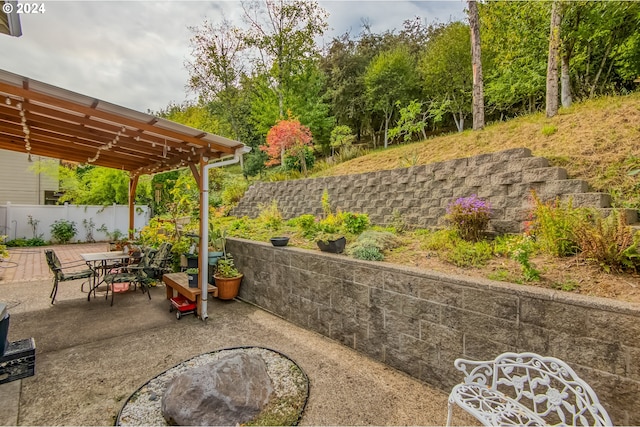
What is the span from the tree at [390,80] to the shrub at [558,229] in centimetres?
1145

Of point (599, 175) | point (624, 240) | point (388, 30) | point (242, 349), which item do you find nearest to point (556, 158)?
point (599, 175)

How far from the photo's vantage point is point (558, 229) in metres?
2.61

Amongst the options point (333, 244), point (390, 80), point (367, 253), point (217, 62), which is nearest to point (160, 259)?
point (333, 244)

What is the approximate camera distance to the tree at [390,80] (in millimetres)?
13469

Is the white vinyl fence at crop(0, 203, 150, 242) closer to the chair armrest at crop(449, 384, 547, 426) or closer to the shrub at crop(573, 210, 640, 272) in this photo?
the chair armrest at crop(449, 384, 547, 426)

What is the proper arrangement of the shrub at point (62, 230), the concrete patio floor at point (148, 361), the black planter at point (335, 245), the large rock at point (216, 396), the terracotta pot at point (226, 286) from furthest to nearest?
the shrub at point (62, 230), the terracotta pot at point (226, 286), the black planter at point (335, 245), the concrete patio floor at point (148, 361), the large rock at point (216, 396)

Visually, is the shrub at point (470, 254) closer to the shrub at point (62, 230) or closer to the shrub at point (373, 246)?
the shrub at point (373, 246)

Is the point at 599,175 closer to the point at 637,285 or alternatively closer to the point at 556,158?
the point at 556,158

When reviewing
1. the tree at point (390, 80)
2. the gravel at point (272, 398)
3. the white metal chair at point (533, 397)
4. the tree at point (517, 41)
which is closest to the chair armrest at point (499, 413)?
the white metal chair at point (533, 397)

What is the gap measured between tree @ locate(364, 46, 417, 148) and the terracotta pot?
435 inches

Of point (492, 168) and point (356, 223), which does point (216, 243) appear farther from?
point (492, 168)

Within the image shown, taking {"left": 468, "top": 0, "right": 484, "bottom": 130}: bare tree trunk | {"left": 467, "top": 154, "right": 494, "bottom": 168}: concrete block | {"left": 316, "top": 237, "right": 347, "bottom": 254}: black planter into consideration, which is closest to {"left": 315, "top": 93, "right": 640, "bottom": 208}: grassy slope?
{"left": 467, "top": 154, "right": 494, "bottom": 168}: concrete block

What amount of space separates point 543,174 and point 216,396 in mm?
4046

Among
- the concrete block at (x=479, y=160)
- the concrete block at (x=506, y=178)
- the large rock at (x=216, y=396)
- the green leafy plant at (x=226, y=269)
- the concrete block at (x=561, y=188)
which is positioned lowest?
the large rock at (x=216, y=396)
